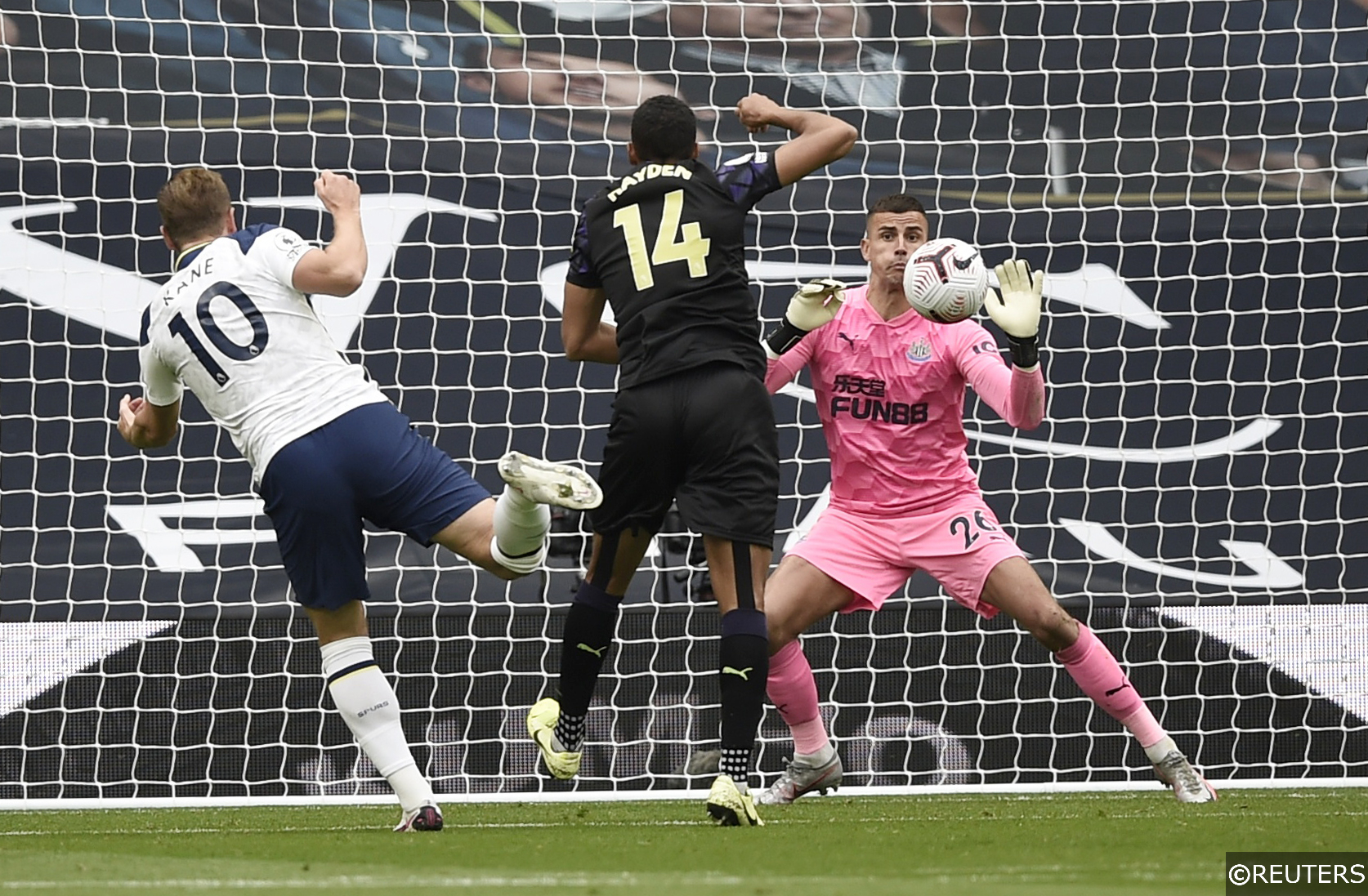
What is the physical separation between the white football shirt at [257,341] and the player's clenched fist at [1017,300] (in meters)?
1.88

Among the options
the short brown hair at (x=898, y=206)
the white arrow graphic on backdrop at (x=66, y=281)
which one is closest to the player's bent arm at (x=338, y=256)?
the short brown hair at (x=898, y=206)

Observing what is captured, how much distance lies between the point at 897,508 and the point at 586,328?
1.37 meters

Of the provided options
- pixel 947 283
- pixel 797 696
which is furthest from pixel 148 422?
pixel 947 283

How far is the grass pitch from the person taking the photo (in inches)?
136

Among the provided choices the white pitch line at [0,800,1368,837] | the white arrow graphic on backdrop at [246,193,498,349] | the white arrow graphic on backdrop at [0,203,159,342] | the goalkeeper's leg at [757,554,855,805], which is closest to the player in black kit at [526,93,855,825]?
the white pitch line at [0,800,1368,837]

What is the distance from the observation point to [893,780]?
24.0ft

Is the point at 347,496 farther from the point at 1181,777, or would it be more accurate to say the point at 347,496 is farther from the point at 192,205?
the point at 1181,777

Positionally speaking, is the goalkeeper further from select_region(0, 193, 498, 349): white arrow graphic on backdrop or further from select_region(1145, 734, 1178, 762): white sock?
select_region(0, 193, 498, 349): white arrow graphic on backdrop

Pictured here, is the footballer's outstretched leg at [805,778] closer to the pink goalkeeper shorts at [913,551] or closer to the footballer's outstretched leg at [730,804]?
the pink goalkeeper shorts at [913,551]

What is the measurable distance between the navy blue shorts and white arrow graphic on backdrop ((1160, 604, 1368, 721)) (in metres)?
3.62

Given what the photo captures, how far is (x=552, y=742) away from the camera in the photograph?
5.14 metres

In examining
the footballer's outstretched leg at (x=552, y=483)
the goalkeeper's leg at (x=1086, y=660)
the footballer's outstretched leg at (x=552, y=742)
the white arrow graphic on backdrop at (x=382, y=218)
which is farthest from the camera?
the white arrow graphic on backdrop at (x=382, y=218)

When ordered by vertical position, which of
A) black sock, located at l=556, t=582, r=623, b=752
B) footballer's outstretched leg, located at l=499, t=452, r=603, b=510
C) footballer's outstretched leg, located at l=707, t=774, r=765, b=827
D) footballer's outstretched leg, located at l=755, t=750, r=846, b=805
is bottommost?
footballer's outstretched leg, located at l=755, t=750, r=846, b=805

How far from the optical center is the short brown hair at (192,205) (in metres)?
5.01
